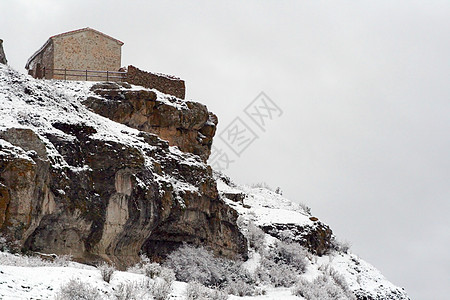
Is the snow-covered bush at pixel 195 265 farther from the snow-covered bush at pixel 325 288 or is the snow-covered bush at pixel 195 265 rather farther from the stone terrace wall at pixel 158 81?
the stone terrace wall at pixel 158 81

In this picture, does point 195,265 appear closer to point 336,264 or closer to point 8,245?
point 8,245

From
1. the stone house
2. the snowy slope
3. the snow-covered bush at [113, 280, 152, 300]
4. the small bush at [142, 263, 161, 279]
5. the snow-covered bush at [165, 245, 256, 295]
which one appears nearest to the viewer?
the snow-covered bush at [113, 280, 152, 300]

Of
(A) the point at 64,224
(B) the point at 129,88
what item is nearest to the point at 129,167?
(A) the point at 64,224

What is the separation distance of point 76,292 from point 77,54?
24.0 metres

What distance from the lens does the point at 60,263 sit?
15.7m

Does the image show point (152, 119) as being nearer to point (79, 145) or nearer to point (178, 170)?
point (178, 170)

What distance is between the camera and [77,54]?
3331 cm

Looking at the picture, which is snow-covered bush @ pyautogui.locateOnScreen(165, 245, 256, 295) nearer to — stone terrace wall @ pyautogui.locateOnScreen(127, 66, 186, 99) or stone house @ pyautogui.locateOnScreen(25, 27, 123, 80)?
stone terrace wall @ pyautogui.locateOnScreen(127, 66, 186, 99)

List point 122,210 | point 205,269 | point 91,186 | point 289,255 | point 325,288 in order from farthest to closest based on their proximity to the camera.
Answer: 1. point 289,255
2. point 325,288
3. point 205,269
4. point 122,210
5. point 91,186

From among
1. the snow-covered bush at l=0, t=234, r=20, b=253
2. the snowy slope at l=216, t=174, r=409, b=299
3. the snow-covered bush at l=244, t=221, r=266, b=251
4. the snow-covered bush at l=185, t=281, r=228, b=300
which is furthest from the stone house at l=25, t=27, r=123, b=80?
the snow-covered bush at l=185, t=281, r=228, b=300

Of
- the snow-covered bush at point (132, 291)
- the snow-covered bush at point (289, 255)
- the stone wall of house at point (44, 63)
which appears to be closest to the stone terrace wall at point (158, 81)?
the stone wall of house at point (44, 63)

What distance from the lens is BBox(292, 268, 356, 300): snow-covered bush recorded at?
66.9 feet

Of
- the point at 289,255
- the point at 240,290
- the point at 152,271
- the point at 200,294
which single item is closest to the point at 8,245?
the point at 152,271

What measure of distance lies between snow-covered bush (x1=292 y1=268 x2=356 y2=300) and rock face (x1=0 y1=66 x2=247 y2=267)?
437 centimetres
